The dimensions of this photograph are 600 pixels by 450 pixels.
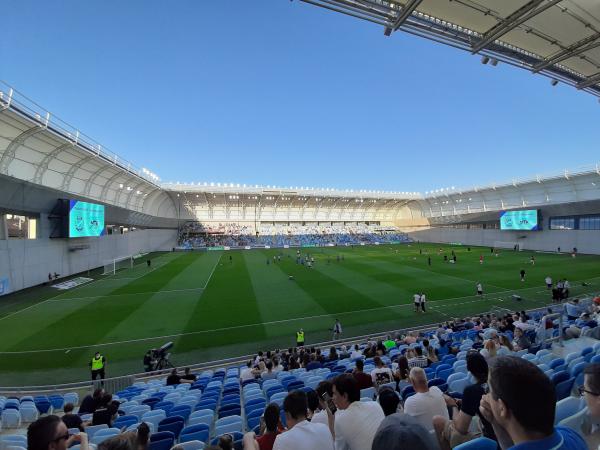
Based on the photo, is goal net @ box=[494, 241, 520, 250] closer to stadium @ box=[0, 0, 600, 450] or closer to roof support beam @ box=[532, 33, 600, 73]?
stadium @ box=[0, 0, 600, 450]

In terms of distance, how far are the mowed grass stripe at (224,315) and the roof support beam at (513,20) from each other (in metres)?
14.1

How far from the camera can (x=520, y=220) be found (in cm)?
4922

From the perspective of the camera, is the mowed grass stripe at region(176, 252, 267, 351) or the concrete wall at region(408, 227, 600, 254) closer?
the mowed grass stripe at region(176, 252, 267, 351)

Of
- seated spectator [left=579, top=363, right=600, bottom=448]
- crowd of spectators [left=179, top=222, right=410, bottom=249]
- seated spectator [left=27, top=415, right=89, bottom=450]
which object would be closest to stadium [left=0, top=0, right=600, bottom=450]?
seated spectator [left=579, top=363, right=600, bottom=448]

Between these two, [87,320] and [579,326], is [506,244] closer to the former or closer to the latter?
[579,326]

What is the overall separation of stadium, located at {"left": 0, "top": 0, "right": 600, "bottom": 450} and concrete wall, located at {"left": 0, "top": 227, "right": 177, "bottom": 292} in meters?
0.17

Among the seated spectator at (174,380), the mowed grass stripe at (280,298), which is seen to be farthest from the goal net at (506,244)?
the seated spectator at (174,380)

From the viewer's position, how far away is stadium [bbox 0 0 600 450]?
6.46 metres

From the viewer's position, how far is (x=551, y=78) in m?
9.48

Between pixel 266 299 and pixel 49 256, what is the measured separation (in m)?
21.0

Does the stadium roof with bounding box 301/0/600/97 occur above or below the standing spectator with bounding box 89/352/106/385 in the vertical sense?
above

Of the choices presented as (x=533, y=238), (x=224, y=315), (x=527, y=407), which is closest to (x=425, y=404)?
(x=527, y=407)

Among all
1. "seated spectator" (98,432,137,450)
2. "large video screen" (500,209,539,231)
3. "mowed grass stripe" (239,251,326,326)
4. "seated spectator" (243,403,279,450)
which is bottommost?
"mowed grass stripe" (239,251,326,326)

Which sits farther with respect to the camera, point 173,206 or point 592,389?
point 173,206
